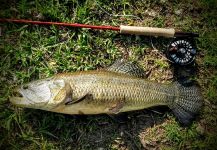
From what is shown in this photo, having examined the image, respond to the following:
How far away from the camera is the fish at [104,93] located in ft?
15.5

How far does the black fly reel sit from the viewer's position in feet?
17.0

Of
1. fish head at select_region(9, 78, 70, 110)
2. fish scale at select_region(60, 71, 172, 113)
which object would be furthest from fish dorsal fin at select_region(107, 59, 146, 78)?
fish head at select_region(9, 78, 70, 110)

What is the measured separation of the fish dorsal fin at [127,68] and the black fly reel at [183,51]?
0.39m

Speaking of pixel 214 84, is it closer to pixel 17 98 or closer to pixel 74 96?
pixel 74 96

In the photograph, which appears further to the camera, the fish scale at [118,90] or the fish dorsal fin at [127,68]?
the fish dorsal fin at [127,68]

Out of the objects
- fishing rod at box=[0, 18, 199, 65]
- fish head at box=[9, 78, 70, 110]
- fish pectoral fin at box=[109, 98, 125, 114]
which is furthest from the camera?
fishing rod at box=[0, 18, 199, 65]

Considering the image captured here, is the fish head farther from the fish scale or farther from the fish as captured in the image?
the fish scale

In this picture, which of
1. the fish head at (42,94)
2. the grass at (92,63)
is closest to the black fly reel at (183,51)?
the grass at (92,63)

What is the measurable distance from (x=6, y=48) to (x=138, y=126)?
169cm

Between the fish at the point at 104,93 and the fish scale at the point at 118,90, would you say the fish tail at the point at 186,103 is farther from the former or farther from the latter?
the fish scale at the point at 118,90

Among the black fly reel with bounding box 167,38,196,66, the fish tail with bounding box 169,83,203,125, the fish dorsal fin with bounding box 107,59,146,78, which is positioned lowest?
the fish tail with bounding box 169,83,203,125

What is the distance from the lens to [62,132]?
204 inches

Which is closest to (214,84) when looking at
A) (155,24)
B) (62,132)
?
(155,24)

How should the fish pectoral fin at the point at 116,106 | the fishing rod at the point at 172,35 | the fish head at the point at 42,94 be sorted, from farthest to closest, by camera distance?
the fishing rod at the point at 172,35
the fish pectoral fin at the point at 116,106
the fish head at the point at 42,94
